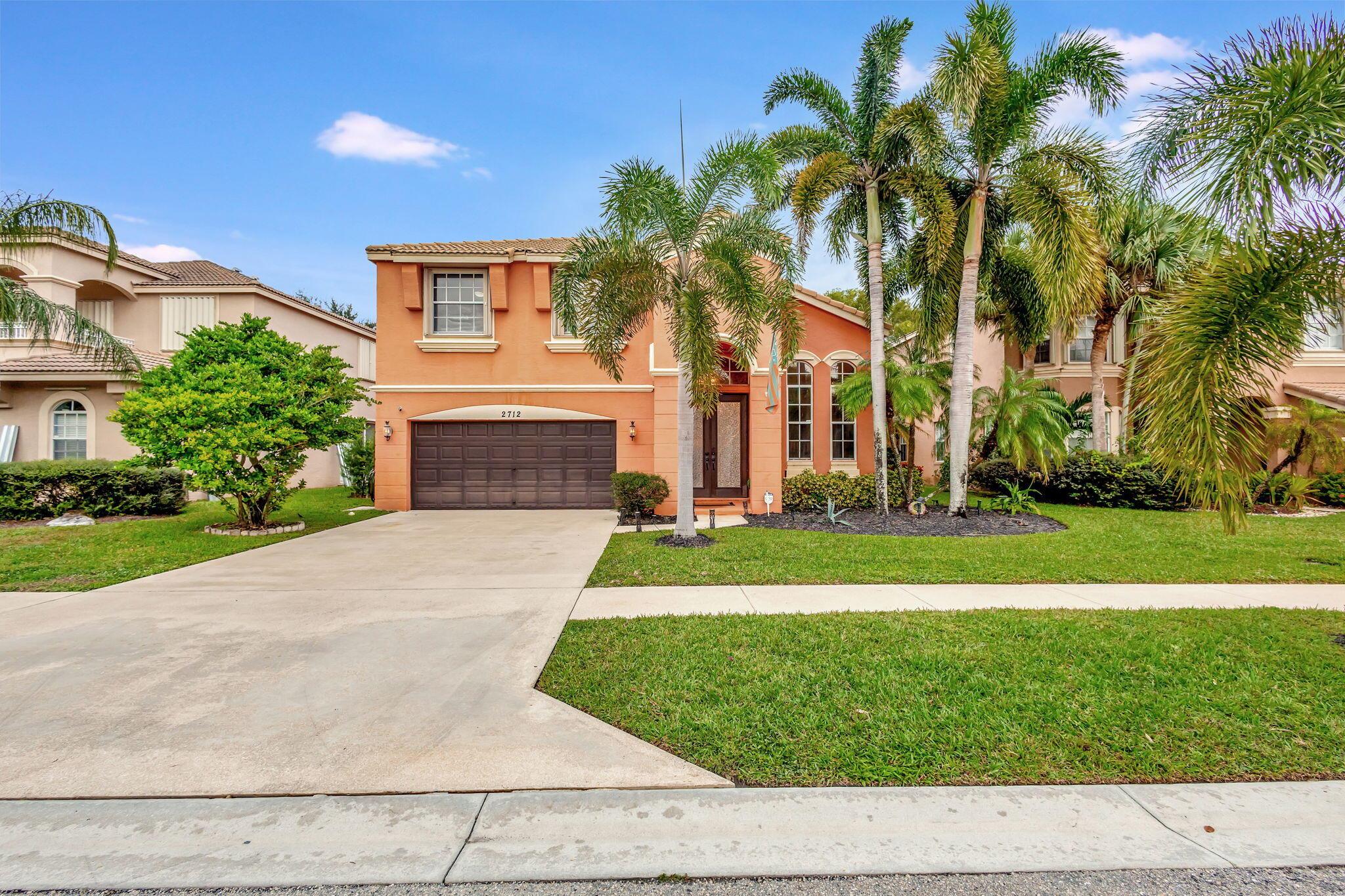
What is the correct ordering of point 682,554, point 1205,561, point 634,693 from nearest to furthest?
1. point 634,693
2. point 1205,561
3. point 682,554

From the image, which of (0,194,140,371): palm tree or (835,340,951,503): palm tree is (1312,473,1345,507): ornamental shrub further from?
(0,194,140,371): palm tree

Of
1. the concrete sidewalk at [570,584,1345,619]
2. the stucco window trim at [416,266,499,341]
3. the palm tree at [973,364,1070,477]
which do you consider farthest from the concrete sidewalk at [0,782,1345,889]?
the stucco window trim at [416,266,499,341]

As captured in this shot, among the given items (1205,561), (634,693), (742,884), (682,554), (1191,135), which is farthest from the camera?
(682,554)

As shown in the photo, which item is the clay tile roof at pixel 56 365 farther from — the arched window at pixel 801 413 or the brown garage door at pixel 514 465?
the arched window at pixel 801 413

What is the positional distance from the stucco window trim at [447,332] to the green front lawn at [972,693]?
37.8ft

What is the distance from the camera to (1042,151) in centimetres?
1146

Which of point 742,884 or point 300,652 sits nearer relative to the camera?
point 742,884

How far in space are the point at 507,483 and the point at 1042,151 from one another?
13.5 m

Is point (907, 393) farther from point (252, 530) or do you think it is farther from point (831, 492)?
point (252, 530)

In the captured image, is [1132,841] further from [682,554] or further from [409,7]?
[409,7]

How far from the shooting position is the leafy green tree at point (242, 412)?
33.7 ft

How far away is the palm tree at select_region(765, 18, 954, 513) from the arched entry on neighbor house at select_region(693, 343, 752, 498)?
167 inches

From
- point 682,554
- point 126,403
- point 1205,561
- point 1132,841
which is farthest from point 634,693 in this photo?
point 126,403

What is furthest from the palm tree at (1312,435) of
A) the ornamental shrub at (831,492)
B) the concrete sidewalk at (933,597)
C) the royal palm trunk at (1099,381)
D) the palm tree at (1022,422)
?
the concrete sidewalk at (933,597)
